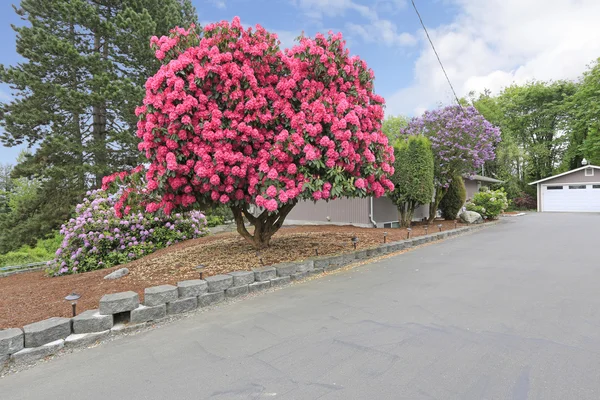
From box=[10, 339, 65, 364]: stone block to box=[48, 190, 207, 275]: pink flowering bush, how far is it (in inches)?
167

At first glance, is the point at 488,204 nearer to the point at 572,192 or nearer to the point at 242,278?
the point at 572,192

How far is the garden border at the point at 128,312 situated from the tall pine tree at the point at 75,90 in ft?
34.1

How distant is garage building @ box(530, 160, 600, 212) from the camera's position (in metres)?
21.8

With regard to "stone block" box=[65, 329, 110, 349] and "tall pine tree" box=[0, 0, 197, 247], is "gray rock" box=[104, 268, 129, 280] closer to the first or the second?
"stone block" box=[65, 329, 110, 349]

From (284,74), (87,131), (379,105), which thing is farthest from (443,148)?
(87,131)

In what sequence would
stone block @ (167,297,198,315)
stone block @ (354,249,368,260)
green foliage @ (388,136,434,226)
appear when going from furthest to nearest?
green foliage @ (388,136,434,226) → stone block @ (354,249,368,260) → stone block @ (167,297,198,315)

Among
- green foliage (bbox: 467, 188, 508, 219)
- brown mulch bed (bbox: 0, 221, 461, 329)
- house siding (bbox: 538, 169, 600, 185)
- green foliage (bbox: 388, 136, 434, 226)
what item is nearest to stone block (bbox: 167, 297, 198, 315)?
brown mulch bed (bbox: 0, 221, 461, 329)

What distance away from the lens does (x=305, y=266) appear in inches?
212

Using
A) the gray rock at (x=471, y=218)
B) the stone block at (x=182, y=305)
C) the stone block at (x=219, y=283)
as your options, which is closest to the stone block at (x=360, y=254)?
the stone block at (x=219, y=283)

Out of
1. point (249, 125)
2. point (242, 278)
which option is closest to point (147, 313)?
point (242, 278)

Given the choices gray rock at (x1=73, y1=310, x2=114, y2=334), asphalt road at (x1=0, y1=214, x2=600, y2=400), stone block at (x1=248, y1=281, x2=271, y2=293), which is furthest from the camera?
stone block at (x1=248, y1=281, x2=271, y2=293)

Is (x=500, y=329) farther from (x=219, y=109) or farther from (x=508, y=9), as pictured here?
(x=508, y=9)

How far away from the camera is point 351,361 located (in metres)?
2.60

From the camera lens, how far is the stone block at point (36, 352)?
109 inches
